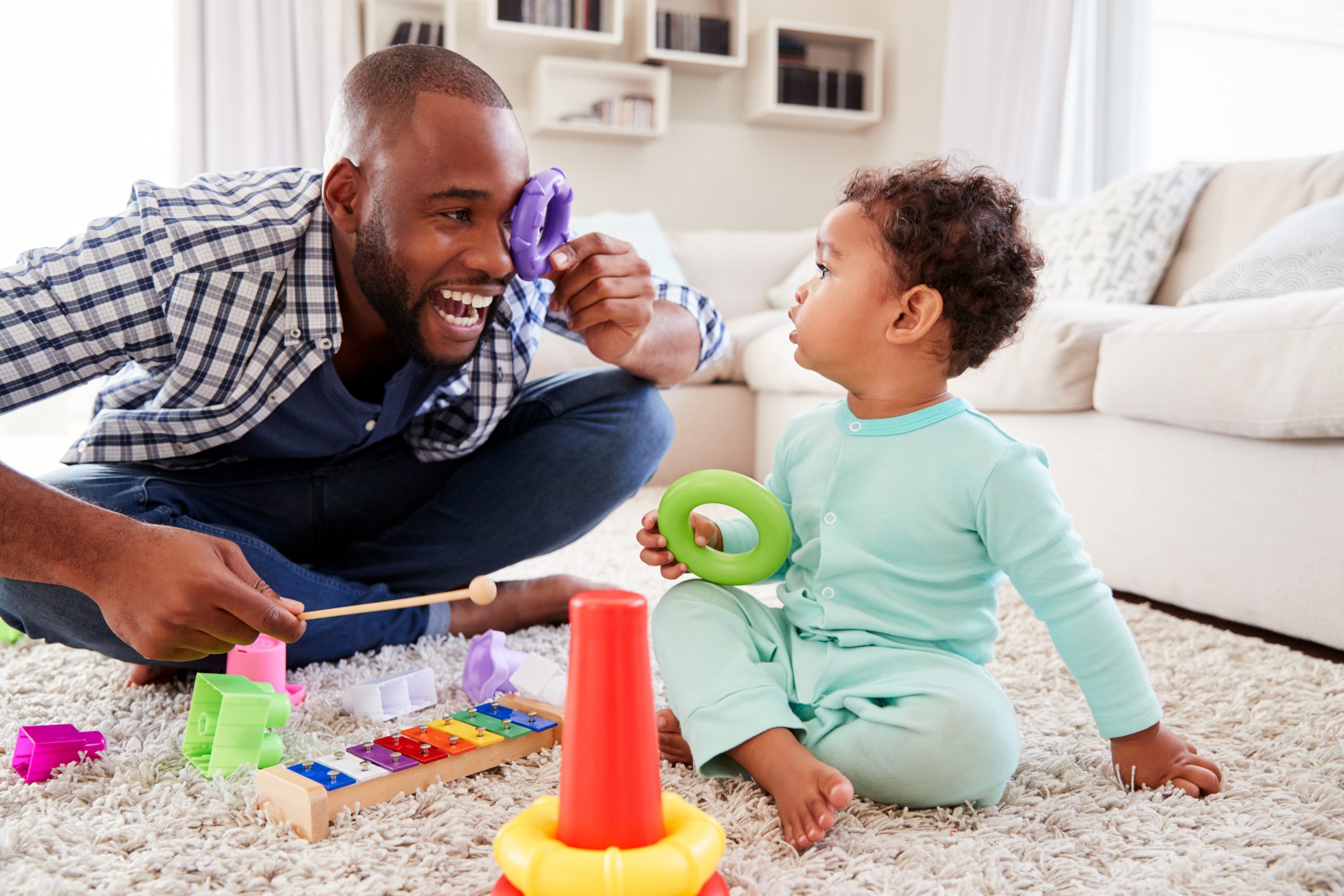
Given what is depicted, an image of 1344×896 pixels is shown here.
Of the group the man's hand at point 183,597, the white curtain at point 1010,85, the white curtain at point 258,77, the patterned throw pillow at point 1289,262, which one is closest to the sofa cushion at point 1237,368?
the patterned throw pillow at point 1289,262

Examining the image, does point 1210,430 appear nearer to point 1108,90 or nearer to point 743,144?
point 1108,90

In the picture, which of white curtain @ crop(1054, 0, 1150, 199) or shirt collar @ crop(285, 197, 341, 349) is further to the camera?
white curtain @ crop(1054, 0, 1150, 199)

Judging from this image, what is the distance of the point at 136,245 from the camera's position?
1.08 m

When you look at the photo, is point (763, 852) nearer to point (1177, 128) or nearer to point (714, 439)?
point (714, 439)

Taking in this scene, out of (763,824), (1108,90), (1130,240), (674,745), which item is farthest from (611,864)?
(1108,90)

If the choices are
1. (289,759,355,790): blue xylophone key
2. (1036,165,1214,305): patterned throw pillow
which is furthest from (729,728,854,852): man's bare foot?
(1036,165,1214,305): patterned throw pillow

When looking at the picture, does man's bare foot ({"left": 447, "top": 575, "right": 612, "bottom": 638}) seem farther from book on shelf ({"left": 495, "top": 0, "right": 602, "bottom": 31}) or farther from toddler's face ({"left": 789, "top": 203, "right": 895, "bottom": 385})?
book on shelf ({"left": 495, "top": 0, "right": 602, "bottom": 31})

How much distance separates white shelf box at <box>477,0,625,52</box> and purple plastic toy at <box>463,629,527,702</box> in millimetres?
3065

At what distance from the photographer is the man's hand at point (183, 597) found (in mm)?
805

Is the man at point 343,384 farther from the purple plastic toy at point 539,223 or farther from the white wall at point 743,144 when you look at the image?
the white wall at point 743,144

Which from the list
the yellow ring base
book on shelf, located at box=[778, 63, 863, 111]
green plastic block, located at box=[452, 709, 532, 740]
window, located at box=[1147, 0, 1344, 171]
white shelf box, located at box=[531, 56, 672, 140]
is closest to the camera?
the yellow ring base

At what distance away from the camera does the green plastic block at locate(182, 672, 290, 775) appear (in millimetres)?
894

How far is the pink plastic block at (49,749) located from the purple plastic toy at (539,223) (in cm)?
63

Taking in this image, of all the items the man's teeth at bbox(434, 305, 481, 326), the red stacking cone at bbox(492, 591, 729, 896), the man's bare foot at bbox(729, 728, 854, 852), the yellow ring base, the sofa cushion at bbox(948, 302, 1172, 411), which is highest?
the man's teeth at bbox(434, 305, 481, 326)
